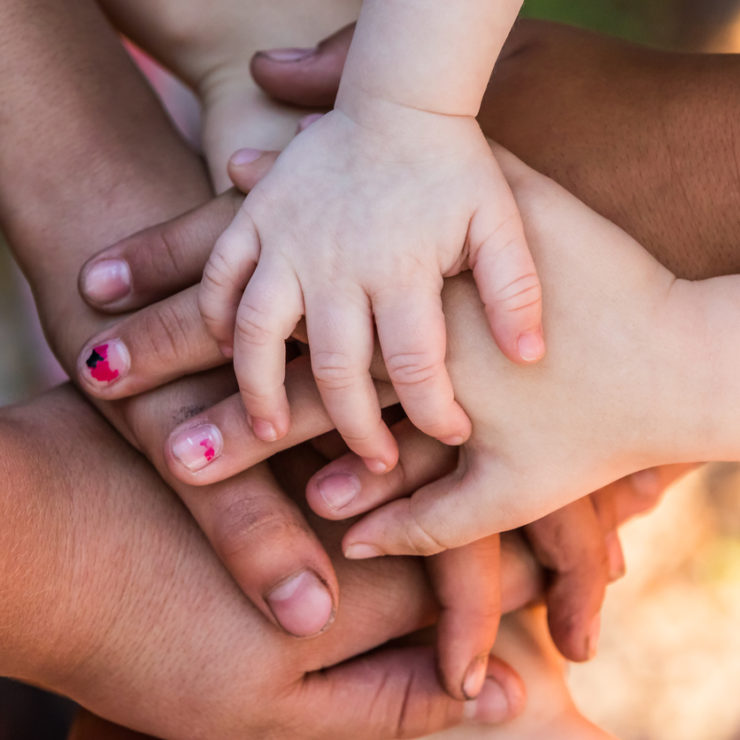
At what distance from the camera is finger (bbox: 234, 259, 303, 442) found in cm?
68

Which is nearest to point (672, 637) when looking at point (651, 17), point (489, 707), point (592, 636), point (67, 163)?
point (592, 636)

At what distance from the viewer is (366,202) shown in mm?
660

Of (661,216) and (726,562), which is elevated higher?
(661,216)

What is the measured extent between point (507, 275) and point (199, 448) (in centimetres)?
32

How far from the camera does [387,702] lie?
859 mm

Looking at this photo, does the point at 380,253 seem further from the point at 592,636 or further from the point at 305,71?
the point at 592,636

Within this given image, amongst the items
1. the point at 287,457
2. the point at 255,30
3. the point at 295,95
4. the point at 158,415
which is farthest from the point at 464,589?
the point at 255,30

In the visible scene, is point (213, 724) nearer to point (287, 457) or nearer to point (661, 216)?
point (287, 457)

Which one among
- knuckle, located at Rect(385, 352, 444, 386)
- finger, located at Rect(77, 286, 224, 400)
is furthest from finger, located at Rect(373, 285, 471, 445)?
finger, located at Rect(77, 286, 224, 400)

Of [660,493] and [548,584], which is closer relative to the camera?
A: [548,584]

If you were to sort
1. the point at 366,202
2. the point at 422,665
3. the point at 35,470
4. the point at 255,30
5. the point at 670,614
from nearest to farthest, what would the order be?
the point at 366,202
the point at 35,470
the point at 422,665
the point at 255,30
the point at 670,614

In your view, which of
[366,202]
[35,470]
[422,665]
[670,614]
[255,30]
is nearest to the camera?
[366,202]

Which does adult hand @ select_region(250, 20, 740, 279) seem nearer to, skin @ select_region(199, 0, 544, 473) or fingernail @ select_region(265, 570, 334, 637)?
skin @ select_region(199, 0, 544, 473)

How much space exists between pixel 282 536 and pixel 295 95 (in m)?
0.47
